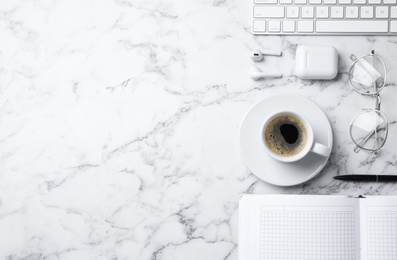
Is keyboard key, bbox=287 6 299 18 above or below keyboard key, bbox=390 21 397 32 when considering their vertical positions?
above

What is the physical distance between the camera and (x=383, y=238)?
2.86ft

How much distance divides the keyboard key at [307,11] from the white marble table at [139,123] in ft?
0.13

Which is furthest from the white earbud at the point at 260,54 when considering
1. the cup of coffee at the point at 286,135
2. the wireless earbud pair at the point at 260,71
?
the cup of coffee at the point at 286,135

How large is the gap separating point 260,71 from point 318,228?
0.29 metres

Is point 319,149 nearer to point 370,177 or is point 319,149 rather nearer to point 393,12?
point 370,177

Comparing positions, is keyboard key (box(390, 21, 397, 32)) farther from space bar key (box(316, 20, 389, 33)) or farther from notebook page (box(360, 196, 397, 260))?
notebook page (box(360, 196, 397, 260))

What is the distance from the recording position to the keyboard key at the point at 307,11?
37.1 inches

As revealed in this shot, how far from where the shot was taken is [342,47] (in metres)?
0.95

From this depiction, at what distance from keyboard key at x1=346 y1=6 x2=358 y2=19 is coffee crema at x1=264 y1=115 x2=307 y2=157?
21cm

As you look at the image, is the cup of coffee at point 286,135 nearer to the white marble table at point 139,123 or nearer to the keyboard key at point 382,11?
the white marble table at point 139,123

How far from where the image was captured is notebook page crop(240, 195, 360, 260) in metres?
0.88

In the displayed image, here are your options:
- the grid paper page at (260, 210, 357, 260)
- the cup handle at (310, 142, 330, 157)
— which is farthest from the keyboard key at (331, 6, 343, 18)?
the grid paper page at (260, 210, 357, 260)

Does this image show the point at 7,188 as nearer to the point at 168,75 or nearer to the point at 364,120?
the point at 168,75

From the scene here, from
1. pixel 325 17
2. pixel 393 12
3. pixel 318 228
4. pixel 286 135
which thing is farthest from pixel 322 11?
pixel 318 228
